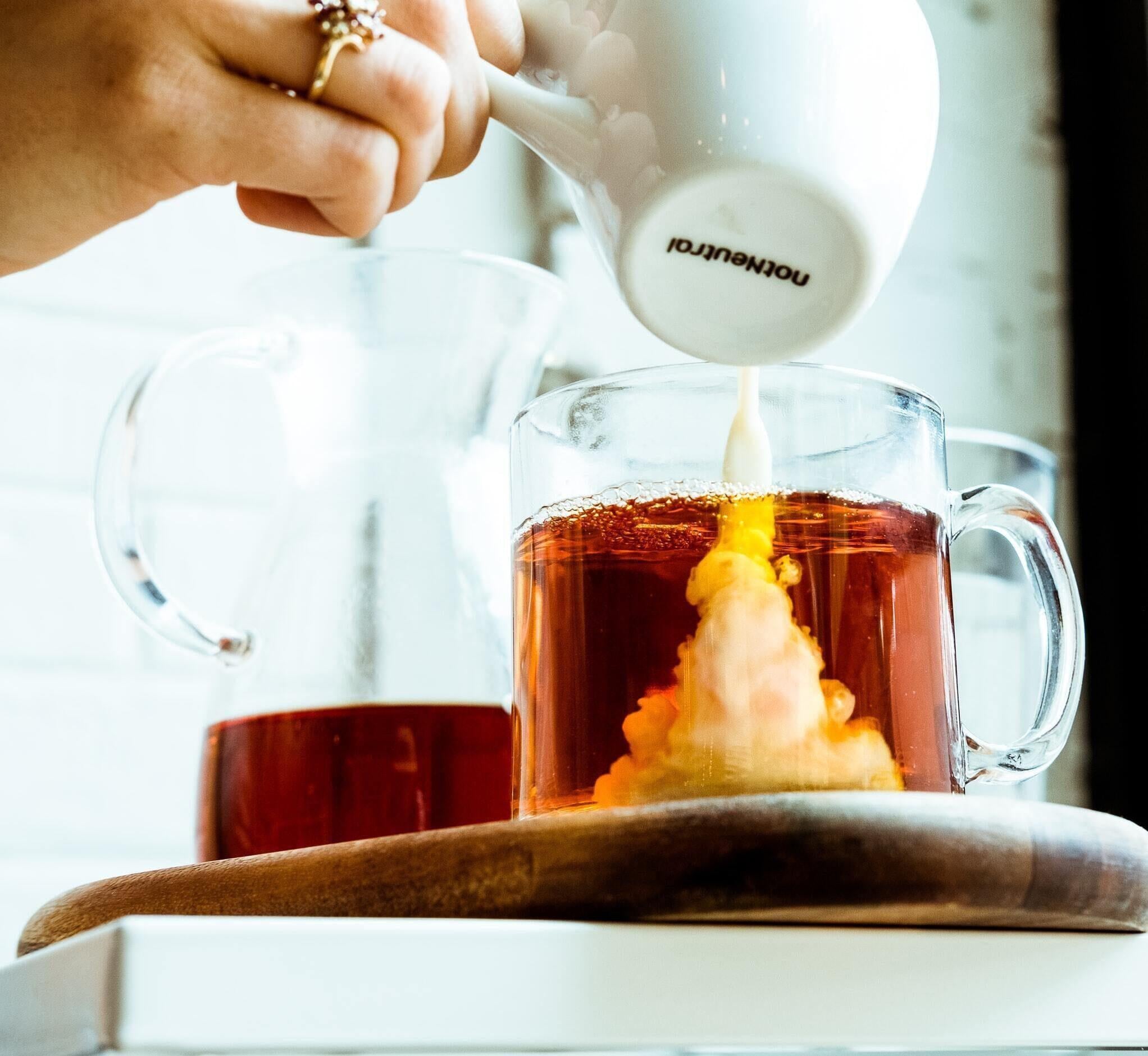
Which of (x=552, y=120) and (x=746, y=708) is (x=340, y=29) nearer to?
(x=552, y=120)

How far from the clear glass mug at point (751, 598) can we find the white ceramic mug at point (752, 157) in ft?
0.09

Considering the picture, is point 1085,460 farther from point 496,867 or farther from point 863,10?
point 496,867

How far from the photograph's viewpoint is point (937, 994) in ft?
1.06

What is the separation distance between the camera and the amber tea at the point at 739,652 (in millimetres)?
398

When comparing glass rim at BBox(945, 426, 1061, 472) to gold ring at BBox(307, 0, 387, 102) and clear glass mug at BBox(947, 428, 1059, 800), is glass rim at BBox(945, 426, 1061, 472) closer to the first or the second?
clear glass mug at BBox(947, 428, 1059, 800)

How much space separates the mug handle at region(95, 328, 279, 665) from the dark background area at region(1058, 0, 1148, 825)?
783mm

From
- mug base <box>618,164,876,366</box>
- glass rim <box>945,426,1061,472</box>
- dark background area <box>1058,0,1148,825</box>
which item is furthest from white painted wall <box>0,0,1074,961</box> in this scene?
mug base <box>618,164,876,366</box>

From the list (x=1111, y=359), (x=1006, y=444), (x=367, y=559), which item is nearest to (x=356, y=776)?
(x=367, y=559)

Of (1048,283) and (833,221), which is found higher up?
(1048,283)

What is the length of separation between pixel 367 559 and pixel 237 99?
0.72 feet

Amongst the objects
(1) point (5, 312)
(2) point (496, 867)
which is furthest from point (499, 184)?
(2) point (496, 867)

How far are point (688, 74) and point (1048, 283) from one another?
886 millimetres

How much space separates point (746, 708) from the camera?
0.40 metres

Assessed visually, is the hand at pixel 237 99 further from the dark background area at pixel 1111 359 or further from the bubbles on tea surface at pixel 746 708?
the dark background area at pixel 1111 359
